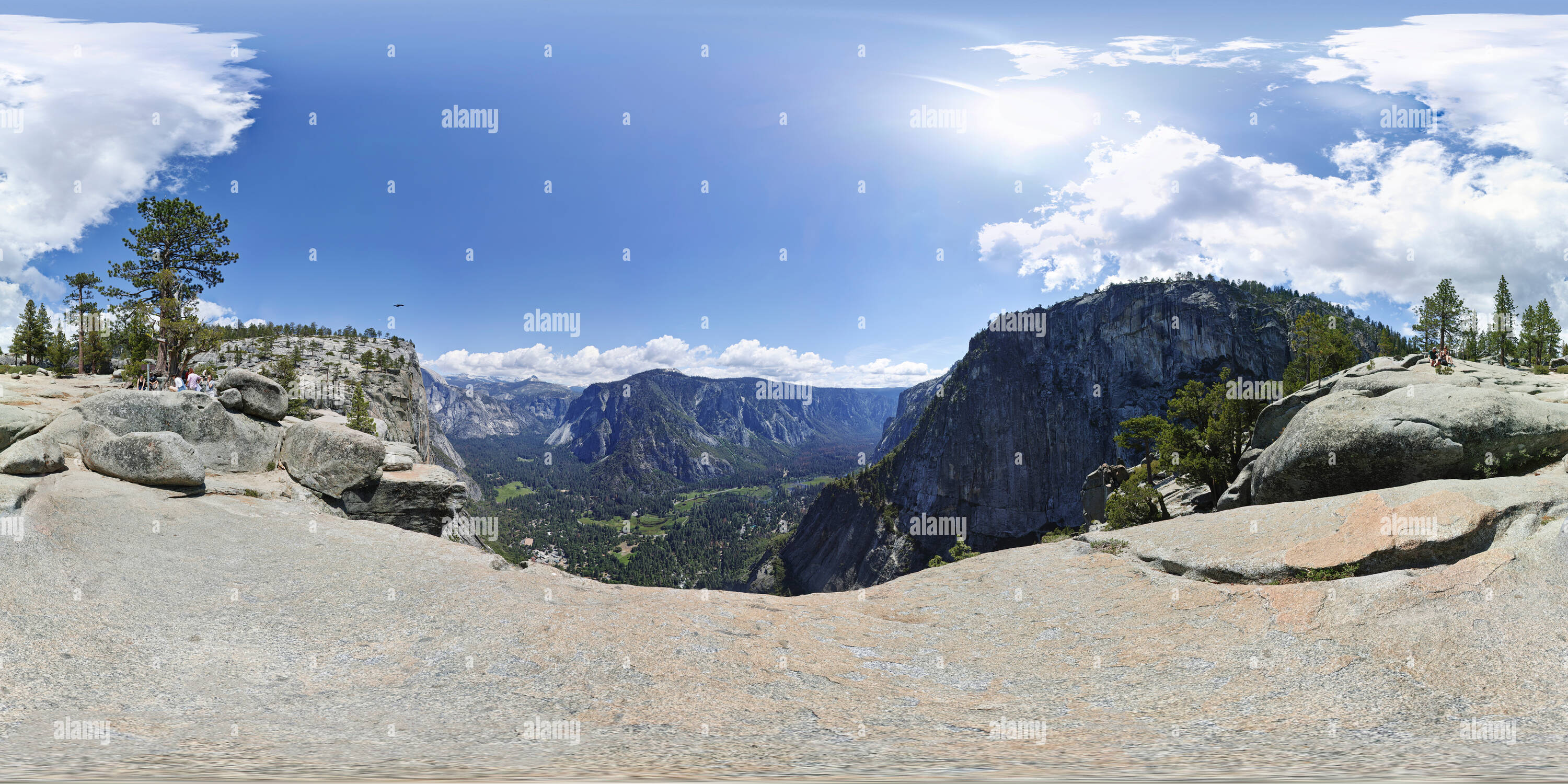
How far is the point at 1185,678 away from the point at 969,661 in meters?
4.63

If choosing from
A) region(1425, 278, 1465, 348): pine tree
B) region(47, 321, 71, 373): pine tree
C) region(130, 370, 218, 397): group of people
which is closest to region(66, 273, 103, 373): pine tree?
region(47, 321, 71, 373): pine tree

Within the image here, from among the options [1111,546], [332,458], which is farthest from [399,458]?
[1111,546]

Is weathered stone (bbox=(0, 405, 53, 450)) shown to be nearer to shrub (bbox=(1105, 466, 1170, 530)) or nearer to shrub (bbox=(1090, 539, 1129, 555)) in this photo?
shrub (bbox=(1090, 539, 1129, 555))

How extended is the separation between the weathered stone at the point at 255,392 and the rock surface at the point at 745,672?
42.6 feet

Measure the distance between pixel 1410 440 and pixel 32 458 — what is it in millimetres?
49347

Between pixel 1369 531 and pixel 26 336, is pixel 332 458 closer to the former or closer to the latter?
pixel 1369 531

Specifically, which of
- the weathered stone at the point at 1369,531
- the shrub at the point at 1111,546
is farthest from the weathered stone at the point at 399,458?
the weathered stone at the point at 1369,531

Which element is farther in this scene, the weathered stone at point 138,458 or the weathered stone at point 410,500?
the weathered stone at point 410,500

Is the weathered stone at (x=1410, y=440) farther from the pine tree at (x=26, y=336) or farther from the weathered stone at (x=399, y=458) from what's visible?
the pine tree at (x=26, y=336)

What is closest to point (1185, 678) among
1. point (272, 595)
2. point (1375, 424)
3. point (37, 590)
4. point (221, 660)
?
point (1375, 424)

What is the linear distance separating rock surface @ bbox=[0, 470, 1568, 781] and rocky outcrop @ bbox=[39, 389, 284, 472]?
29.5ft

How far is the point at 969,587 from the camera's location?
20156 millimetres

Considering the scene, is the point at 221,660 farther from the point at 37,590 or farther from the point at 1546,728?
the point at 1546,728

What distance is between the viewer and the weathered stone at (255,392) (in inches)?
1209
